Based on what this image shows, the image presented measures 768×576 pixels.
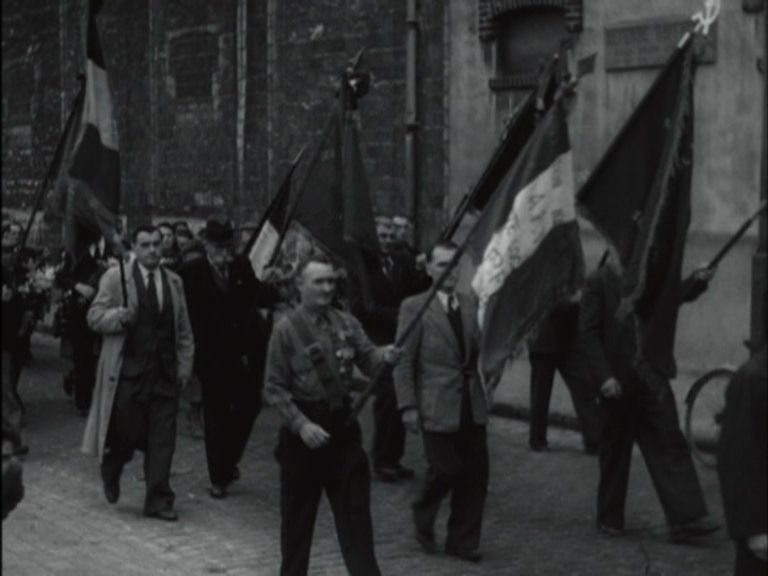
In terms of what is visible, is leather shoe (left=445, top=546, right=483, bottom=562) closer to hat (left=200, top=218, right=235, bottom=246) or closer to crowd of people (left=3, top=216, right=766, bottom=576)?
crowd of people (left=3, top=216, right=766, bottom=576)

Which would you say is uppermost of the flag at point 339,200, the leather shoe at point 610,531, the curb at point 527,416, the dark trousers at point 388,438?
the flag at point 339,200

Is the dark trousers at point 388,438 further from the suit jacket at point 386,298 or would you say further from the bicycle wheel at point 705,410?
the bicycle wheel at point 705,410

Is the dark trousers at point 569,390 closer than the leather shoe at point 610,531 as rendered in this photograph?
No

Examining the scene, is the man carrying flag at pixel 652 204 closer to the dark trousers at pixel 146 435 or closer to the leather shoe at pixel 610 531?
the leather shoe at pixel 610 531

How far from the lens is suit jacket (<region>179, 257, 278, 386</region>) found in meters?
12.4

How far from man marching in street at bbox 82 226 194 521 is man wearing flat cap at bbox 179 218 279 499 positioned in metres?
0.73

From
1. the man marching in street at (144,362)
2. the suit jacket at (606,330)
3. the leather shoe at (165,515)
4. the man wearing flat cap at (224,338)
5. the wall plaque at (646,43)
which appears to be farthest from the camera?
the wall plaque at (646,43)

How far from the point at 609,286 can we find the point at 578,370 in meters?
2.78

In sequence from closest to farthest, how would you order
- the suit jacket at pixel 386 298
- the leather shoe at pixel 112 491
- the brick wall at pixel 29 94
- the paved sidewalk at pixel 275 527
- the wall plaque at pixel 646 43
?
the paved sidewalk at pixel 275 527 → the leather shoe at pixel 112 491 → the suit jacket at pixel 386 298 → the wall plaque at pixel 646 43 → the brick wall at pixel 29 94

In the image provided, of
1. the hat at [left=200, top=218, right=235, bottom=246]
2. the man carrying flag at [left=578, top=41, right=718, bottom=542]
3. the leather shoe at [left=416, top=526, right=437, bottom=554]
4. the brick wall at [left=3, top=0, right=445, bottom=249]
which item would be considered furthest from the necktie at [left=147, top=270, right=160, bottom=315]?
the brick wall at [left=3, top=0, right=445, bottom=249]

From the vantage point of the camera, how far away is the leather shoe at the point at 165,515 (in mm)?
11177

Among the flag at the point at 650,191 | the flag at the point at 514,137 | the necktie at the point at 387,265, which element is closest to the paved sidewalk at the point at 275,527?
the necktie at the point at 387,265

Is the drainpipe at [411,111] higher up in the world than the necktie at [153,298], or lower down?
higher up

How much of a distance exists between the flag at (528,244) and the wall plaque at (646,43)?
5.51 m
